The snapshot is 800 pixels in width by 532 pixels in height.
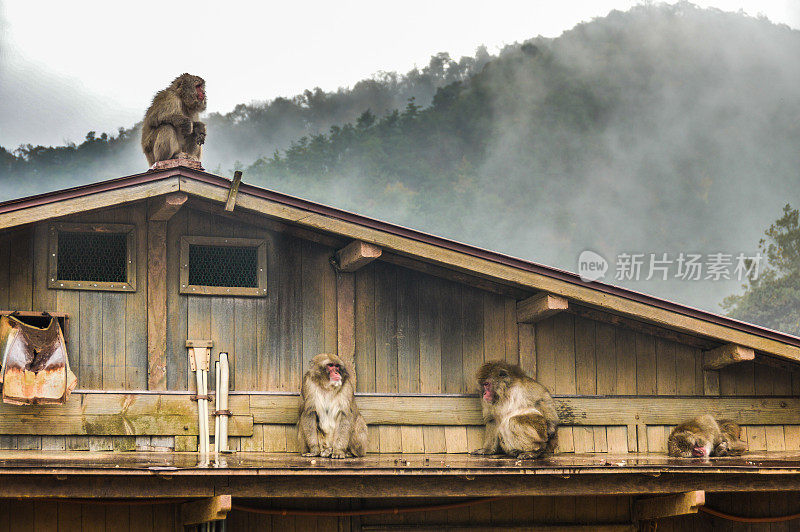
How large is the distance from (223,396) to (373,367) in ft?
5.08

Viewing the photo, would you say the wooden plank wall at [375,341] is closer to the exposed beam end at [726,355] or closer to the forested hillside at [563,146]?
the exposed beam end at [726,355]

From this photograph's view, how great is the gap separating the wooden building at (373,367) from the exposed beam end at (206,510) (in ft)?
0.11

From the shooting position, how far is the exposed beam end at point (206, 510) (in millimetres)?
8242

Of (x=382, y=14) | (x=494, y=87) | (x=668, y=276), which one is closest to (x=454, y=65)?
(x=494, y=87)

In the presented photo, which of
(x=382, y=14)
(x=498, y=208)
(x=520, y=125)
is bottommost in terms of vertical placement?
(x=498, y=208)

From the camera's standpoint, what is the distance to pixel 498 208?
63156 mm

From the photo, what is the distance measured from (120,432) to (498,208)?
179ft

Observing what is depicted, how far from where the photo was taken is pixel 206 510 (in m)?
8.64

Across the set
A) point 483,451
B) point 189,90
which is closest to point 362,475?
point 483,451

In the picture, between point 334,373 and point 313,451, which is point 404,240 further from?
point 313,451

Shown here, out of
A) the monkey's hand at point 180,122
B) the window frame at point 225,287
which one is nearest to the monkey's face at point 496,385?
the window frame at point 225,287

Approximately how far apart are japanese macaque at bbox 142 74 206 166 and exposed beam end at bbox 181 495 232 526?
146 inches

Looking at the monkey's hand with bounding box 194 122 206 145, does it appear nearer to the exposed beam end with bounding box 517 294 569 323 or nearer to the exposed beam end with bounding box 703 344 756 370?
the exposed beam end with bounding box 517 294 569 323

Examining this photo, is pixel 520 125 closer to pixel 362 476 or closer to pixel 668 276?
pixel 668 276
